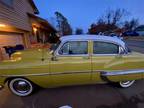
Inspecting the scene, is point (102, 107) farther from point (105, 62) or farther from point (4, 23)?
point (4, 23)

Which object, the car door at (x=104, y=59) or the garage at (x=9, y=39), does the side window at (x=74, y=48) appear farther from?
the garage at (x=9, y=39)

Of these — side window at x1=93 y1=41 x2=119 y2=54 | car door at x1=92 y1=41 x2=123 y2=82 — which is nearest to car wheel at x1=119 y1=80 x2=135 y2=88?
car door at x1=92 y1=41 x2=123 y2=82

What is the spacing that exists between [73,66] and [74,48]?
509mm

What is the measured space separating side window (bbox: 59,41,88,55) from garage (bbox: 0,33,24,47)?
5458 millimetres

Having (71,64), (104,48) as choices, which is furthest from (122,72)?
(71,64)

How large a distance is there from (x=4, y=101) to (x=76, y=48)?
7.74ft

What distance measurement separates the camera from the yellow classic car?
182 inches

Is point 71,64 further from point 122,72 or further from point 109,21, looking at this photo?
point 109,21

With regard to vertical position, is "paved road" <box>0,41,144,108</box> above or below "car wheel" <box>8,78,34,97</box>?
below

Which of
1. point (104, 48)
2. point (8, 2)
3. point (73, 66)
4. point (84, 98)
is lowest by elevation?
point (84, 98)

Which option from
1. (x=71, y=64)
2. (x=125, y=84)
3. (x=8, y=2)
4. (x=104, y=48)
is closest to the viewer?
(x=71, y=64)

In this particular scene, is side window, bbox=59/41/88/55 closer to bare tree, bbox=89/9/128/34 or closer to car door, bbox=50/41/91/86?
car door, bbox=50/41/91/86

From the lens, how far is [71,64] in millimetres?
4703

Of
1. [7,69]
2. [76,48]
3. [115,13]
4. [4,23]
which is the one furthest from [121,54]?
[115,13]
